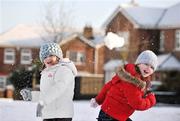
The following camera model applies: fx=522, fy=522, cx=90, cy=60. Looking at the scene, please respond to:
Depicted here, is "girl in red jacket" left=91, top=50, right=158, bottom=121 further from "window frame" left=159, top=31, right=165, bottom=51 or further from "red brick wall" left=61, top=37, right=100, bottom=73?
"red brick wall" left=61, top=37, right=100, bottom=73

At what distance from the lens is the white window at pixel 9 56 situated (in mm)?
42094

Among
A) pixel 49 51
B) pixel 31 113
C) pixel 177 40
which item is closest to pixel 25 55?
pixel 177 40

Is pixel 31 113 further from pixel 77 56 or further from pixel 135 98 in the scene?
pixel 77 56

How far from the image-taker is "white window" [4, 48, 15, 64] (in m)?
42.1

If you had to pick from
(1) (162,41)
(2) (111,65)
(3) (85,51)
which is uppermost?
(1) (162,41)

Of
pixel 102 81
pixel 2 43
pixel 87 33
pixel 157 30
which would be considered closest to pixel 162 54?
pixel 157 30

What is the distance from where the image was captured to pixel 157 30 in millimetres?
34875

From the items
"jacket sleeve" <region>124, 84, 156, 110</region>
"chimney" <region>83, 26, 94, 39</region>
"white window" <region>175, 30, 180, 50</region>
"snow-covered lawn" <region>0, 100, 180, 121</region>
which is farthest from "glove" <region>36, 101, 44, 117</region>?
"chimney" <region>83, 26, 94, 39</region>

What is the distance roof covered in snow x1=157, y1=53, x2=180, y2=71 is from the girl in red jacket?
85.8ft

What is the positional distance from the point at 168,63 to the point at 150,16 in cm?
488

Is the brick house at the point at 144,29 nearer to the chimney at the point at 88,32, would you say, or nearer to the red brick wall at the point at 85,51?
the red brick wall at the point at 85,51

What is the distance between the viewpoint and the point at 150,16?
116 feet

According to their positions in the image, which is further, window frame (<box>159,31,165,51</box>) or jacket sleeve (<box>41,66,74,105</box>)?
window frame (<box>159,31,165,51</box>)

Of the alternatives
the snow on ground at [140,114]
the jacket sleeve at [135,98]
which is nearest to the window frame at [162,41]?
the snow on ground at [140,114]
